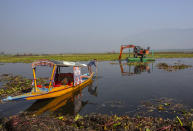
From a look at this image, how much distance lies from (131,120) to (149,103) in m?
3.44

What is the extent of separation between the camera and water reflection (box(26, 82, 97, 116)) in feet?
27.6

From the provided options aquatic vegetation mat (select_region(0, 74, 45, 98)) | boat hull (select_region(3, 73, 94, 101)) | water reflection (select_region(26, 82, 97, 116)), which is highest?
boat hull (select_region(3, 73, 94, 101))

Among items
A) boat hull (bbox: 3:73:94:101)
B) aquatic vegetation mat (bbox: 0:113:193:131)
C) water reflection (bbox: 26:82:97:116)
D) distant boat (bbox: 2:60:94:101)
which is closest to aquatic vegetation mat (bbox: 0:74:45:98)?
distant boat (bbox: 2:60:94:101)

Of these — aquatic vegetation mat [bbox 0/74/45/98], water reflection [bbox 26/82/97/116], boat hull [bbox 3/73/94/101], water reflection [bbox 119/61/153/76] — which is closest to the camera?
boat hull [bbox 3/73/94/101]

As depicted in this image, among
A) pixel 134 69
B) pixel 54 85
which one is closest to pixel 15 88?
pixel 54 85

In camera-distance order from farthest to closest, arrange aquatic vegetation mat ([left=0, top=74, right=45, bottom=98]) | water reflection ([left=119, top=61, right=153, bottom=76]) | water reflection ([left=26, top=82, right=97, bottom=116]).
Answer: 1. water reflection ([left=119, top=61, right=153, bottom=76])
2. aquatic vegetation mat ([left=0, top=74, right=45, bottom=98])
3. water reflection ([left=26, top=82, right=97, bottom=116])

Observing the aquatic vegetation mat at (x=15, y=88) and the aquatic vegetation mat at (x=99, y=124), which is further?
the aquatic vegetation mat at (x=15, y=88)

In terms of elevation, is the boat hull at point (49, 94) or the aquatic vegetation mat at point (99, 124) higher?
the boat hull at point (49, 94)

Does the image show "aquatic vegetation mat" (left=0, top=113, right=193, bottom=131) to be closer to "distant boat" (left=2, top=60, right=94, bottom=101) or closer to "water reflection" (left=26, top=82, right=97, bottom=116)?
"water reflection" (left=26, top=82, right=97, bottom=116)

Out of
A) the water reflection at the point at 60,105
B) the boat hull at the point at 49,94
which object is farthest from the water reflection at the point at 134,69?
the water reflection at the point at 60,105

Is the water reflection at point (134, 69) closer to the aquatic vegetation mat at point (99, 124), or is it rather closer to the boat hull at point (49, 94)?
the boat hull at point (49, 94)

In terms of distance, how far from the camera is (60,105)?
30.5 feet

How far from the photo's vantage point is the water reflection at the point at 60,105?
27.6ft

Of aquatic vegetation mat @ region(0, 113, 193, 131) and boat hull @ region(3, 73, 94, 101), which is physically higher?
boat hull @ region(3, 73, 94, 101)
